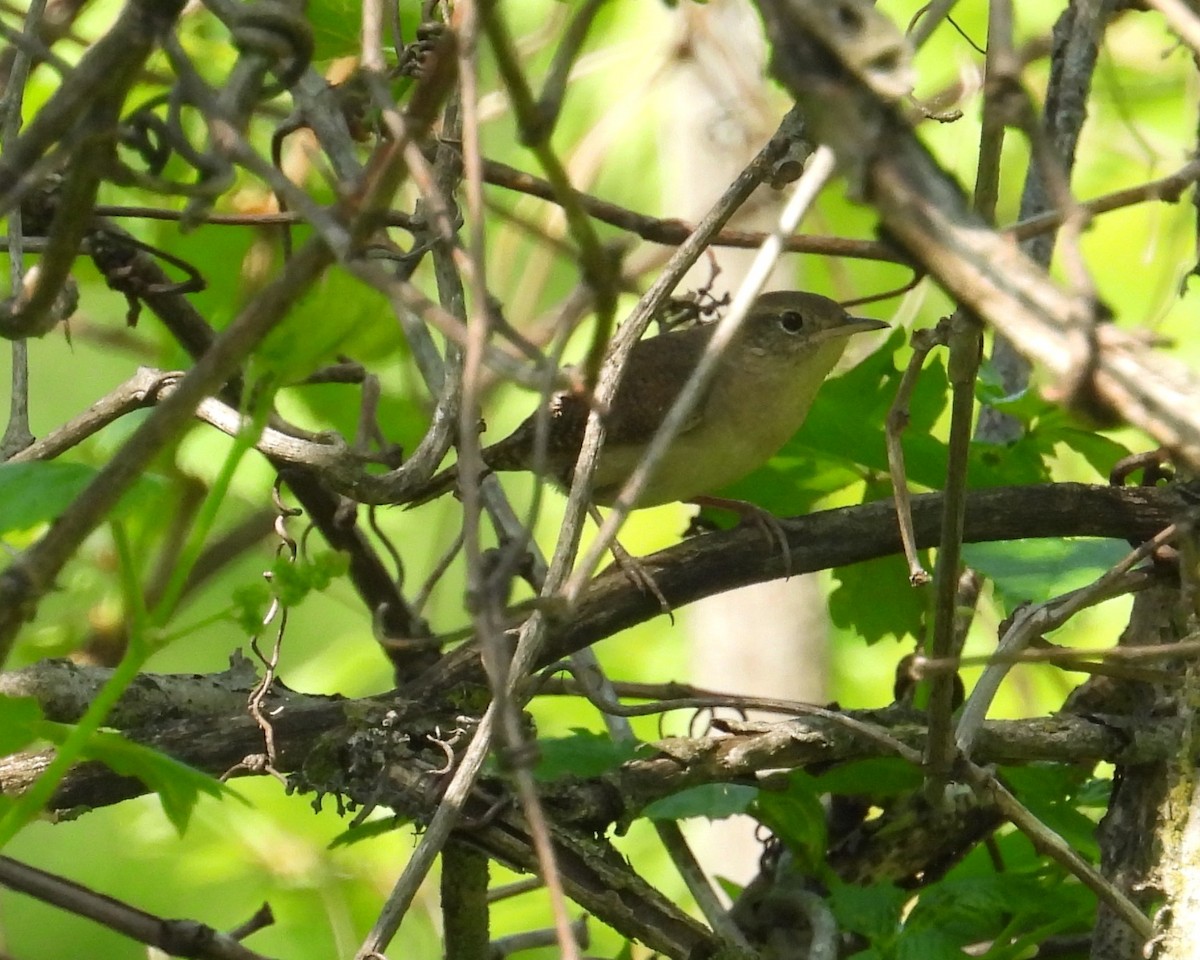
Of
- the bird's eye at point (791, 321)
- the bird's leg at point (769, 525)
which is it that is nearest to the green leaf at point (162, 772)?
the bird's leg at point (769, 525)

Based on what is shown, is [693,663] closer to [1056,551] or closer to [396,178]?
[1056,551]

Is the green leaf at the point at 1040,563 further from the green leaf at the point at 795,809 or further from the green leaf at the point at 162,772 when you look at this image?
the green leaf at the point at 162,772

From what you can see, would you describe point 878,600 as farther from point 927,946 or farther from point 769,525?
point 927,946

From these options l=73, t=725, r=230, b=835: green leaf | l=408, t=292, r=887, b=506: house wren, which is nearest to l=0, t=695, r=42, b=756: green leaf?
l=73, t=725, r=230, b=835: green leaf

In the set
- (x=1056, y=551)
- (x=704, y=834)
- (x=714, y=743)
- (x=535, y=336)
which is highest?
(x=535, y=336)

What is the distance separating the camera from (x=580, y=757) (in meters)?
1.72

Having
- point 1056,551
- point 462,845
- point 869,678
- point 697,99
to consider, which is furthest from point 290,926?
point 697,99

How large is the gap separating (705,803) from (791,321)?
Answer: 2123 mm

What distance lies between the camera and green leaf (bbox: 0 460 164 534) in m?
1.09

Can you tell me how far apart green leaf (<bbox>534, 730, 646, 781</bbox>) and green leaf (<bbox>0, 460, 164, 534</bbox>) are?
2.34 feet

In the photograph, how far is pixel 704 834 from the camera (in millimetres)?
3615

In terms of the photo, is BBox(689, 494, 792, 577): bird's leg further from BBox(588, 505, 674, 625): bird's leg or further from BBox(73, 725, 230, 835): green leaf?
BBox(73, 725, 230, 835): green leaf

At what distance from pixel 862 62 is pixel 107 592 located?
2064 millimetres

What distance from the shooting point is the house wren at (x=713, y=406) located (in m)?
3.10
